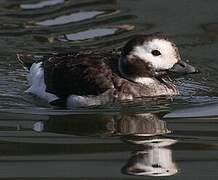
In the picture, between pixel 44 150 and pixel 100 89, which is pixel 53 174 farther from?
pixel 100 89

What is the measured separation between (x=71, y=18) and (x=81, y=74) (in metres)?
3.56

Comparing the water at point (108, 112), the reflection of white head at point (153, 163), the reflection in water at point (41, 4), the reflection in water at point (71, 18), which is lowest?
the reflection of white head at point (153, 163)

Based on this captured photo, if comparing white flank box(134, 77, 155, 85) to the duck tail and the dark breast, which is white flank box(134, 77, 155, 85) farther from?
the duck tail

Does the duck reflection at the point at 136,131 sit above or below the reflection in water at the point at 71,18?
below

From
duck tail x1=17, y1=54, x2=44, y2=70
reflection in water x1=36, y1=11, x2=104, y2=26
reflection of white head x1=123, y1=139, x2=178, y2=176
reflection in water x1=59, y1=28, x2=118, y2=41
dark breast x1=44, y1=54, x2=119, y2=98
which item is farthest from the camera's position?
reflection in water x1=36, y1=11, x2=104, y2=26

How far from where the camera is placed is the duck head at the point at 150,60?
8914 millimetres

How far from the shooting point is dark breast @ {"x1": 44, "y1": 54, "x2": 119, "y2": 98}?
8.87 metres

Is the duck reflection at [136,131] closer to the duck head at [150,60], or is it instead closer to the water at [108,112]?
the water at [108,112]

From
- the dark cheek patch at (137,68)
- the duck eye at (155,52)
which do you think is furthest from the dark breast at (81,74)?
the duck eye at (155,52)

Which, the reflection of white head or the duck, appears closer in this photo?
the reflection of white head

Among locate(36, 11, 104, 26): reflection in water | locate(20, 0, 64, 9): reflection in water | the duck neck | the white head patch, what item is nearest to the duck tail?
the duck neck

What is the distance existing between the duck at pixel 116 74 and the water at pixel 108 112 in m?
0.12

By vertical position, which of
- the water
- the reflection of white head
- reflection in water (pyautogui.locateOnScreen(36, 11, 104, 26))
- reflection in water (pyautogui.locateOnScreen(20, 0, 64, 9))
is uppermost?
reflection in water (pyautogui.locateOnScreen(20, 0, 64, 9))

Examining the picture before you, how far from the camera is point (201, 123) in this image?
8.02 m
